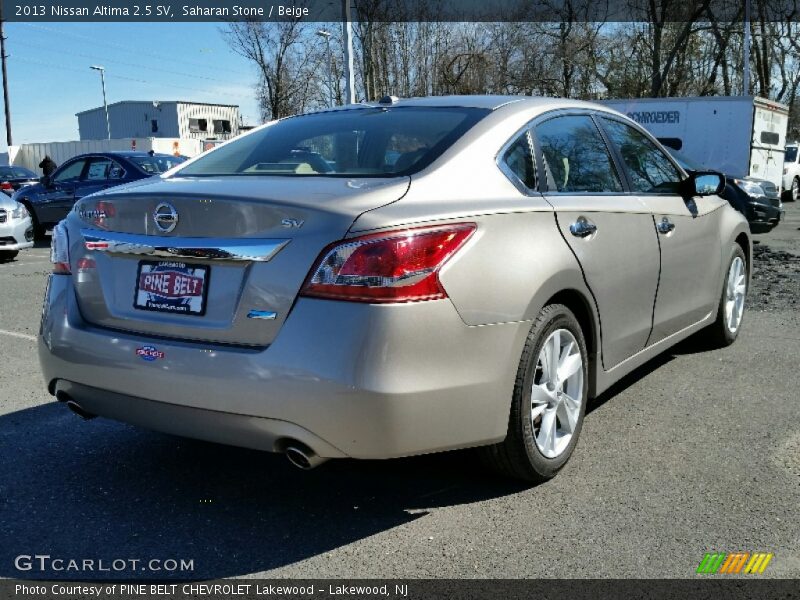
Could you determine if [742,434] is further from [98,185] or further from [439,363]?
[98,185]

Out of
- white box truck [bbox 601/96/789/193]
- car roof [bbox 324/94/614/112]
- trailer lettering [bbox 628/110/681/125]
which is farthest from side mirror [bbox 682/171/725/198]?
trailer lettering [bbox 628/110/681/125]

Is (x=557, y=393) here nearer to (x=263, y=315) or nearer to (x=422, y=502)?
(x=422, y=502)

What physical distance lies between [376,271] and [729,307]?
12.2 ft

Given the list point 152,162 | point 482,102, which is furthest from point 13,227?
point 482,102

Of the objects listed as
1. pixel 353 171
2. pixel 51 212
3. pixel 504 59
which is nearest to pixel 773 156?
pixel 504 59

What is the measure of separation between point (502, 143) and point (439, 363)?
1.08 meters

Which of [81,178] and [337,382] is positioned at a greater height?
[81,178]

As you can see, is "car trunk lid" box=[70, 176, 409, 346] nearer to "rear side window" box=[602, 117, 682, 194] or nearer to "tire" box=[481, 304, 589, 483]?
"tire" box=[481, 304, 589, 483]

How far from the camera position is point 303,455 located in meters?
2.73

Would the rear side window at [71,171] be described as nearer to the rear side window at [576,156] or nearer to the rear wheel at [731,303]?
the rear wheel at [731,303]

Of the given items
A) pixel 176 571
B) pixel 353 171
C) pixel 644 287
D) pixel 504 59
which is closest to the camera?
pixel 176 571

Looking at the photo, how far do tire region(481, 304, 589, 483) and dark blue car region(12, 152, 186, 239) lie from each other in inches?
453

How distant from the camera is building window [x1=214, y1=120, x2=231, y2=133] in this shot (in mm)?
66375

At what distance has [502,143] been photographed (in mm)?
3334
